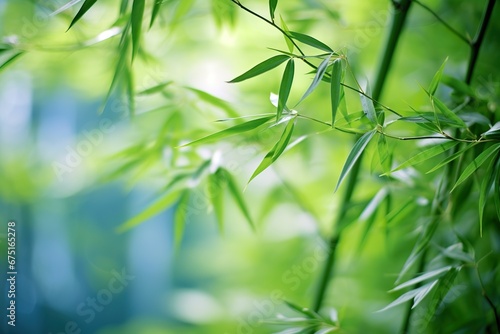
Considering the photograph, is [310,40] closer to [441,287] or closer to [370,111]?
[370,111]

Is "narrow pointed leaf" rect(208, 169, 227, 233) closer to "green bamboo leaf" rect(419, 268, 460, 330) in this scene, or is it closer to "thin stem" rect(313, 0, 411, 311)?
"thin stem" rect(313, 0, 411, 311)

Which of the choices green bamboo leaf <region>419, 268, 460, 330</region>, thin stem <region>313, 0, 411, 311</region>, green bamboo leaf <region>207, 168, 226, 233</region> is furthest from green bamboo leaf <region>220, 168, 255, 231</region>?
green bamboo leaf <region>419, 268, 460, 330</region>

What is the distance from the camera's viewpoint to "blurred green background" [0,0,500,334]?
908mm

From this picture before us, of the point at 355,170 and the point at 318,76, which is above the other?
the point at 318,76

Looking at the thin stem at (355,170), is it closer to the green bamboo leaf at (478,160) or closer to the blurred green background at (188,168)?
the blurred green background at (188,168)

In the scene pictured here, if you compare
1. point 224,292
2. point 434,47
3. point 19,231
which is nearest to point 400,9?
point 434,47

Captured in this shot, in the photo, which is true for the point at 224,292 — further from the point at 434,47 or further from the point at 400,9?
the point at 400,9

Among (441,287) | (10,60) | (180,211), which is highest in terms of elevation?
A: (10,60)

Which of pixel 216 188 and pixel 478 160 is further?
pixel 216 188

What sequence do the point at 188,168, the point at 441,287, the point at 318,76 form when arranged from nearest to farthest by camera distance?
the point at 318,76
the point at 441,287
the point at 188,168

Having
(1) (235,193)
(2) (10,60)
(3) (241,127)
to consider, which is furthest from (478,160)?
(2) (10,60)

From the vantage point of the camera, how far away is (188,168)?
2.40 ft

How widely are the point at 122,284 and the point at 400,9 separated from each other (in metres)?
1.15

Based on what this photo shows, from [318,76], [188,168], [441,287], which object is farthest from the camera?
[188,168]
